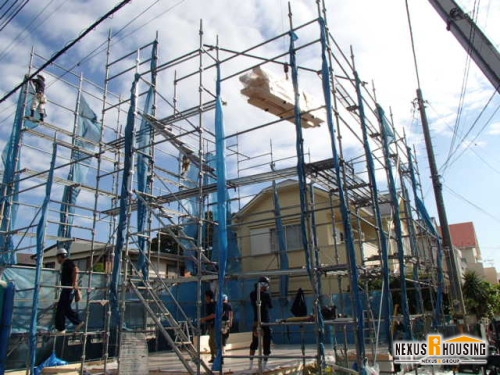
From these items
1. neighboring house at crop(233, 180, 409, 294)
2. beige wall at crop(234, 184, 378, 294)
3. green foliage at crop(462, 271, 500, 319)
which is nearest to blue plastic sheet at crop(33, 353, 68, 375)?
beige wall at crop(234, 184, 378, 294)

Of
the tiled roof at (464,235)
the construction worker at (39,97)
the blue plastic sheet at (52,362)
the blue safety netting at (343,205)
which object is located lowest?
the blue plastic sheet at (52,362)

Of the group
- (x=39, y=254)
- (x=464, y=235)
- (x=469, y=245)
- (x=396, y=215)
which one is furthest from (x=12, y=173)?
(x=464, y=235)

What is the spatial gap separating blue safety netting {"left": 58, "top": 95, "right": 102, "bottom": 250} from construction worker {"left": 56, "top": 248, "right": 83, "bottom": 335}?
170 cm

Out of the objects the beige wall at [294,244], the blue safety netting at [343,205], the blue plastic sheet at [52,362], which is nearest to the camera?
the blue safety netting at [343,205]

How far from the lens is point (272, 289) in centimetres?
1745

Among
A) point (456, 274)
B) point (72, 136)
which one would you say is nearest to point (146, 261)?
point (72, 136)

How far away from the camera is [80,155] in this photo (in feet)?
36.9

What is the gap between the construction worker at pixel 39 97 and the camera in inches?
408

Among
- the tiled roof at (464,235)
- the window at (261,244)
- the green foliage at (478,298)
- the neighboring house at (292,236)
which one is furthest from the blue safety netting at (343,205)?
the tiled roof at (464,235)

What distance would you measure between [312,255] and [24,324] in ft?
22.3

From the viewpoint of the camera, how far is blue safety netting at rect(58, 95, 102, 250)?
10.5 meters

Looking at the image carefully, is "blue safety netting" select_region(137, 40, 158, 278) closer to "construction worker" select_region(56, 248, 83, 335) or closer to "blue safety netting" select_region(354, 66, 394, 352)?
"construction worker" select_region(56, 248, 83, 335)

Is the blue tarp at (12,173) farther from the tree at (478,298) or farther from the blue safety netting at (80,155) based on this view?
the tree at (478,298)

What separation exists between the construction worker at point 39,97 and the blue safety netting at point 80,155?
105 centimetres
